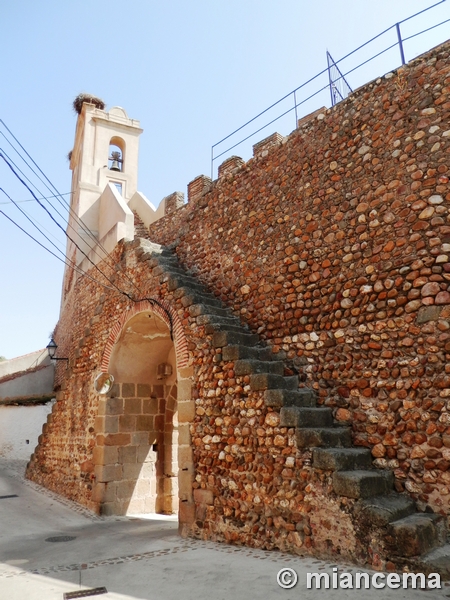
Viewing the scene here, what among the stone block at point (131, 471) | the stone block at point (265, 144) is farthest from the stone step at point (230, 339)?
the stone block at point (131, 471)

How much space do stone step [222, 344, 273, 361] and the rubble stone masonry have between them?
5.3 inches

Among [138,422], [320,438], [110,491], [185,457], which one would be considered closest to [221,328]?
[185,457]

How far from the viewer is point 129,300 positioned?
7980 mm

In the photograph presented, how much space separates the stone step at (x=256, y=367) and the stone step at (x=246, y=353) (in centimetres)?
13

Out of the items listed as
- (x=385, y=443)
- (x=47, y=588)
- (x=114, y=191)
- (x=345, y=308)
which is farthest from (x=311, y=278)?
(x=114, y=191)

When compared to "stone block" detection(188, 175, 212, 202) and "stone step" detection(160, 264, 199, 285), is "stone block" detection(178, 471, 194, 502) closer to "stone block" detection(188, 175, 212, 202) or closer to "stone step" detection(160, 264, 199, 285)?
"stone step" detection(160, 264, 199, 285)

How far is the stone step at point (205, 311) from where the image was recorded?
20.3ft

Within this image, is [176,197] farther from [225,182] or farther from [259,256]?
[259,256]

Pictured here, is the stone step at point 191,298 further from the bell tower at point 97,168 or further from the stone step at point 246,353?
the bell tower at point 97,168

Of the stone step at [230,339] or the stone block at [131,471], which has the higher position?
the stone step at [230,339]

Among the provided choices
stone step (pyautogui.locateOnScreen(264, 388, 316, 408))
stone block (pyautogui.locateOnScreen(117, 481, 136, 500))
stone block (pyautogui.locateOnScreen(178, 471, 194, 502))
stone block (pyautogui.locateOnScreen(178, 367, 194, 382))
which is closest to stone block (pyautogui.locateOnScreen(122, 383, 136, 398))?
stone block (pyautogui.locateOnScreen(117, 481, 136, 500))

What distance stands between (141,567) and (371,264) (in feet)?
13.0

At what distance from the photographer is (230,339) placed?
5.73 metres

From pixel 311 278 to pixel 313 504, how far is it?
2.68 meters
